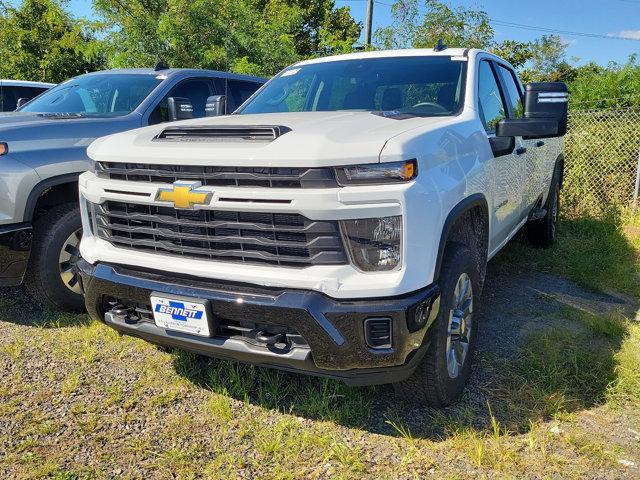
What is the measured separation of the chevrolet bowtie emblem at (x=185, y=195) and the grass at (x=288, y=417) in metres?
1.08

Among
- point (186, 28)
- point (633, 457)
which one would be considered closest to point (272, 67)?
point (186, 28)

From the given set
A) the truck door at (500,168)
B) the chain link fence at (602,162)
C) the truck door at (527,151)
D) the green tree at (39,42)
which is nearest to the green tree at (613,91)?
the chain link fence at (602,162)

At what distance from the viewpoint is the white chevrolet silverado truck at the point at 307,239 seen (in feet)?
7.40

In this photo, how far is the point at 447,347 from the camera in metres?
2.69

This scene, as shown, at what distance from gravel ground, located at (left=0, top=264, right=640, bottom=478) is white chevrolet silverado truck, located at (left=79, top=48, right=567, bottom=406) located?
275 millimetres

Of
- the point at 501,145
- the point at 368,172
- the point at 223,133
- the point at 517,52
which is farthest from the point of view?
the point at 517,52

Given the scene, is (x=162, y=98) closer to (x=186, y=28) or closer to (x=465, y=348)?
(x=465, y=348)

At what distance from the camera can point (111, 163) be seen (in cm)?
283

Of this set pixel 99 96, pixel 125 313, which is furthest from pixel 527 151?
pixel 99 96

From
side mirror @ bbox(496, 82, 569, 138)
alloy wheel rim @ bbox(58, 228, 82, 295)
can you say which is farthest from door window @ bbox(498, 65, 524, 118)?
alloy wheel rim @ bbox(58, 228, 82, 295)

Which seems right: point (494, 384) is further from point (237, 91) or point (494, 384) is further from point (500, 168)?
point (237, 91)

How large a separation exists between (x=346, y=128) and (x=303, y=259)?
0.70 meters

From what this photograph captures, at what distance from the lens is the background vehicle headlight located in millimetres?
2258

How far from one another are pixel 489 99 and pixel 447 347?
1.97 m
